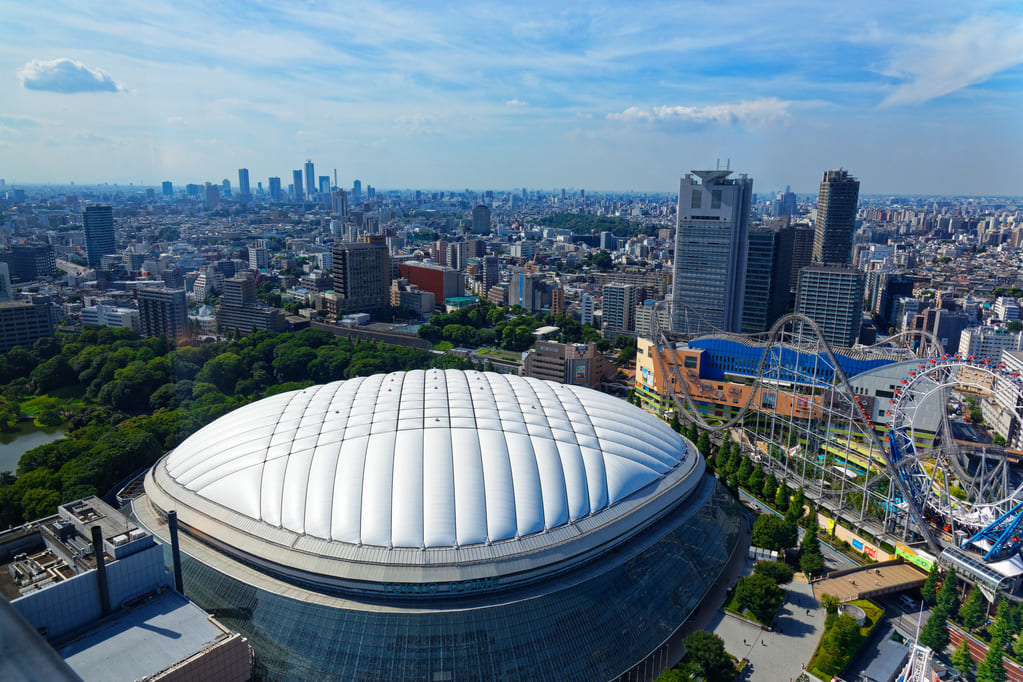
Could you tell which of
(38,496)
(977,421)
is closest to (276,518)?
(38,496)

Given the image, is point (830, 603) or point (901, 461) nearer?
point (830, 603)

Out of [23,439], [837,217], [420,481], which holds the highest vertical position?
[837,217]

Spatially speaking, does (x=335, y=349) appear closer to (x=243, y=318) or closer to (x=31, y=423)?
(x=243, y=318)

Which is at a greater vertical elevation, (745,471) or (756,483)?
(745,471)

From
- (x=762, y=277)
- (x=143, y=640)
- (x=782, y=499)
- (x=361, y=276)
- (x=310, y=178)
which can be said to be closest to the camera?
(x=143, y=640)

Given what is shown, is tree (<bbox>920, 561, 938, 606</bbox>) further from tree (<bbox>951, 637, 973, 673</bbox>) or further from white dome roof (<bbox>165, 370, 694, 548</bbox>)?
white dome roof (<bbox>165, 370, 694, 548</bbox>)

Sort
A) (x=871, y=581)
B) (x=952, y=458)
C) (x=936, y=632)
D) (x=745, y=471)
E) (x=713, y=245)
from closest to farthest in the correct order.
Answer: (x=936, y=632), (x=871, y=581), (x=952, y=458), (x=745, y=471), (x=713, y=245)

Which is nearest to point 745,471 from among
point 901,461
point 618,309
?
point 901,461

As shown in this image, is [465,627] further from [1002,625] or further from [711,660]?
[1002,625]
